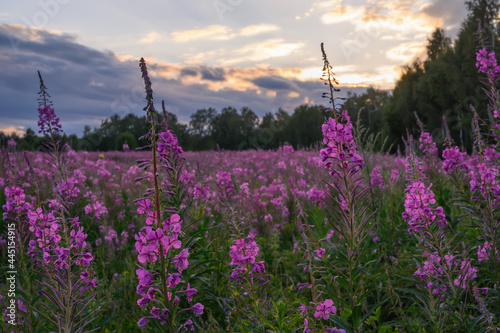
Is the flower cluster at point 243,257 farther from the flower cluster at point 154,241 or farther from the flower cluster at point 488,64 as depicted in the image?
the flower cluster at point 488,64

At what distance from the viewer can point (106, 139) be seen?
4212cm

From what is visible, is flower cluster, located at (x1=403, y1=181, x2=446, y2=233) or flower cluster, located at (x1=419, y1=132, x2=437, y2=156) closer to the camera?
flower cluster, located at (x1=403, y1=181, x2=446, y2=233)

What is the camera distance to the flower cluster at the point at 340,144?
91.1 inches

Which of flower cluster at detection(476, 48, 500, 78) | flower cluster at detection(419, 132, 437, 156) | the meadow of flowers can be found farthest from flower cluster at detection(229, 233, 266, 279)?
flower cluster at detection(476, 48, 500, 78)

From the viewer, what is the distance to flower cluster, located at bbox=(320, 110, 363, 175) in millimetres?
2314

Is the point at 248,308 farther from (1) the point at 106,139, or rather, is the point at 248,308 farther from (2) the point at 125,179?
(1) the point at 106,139

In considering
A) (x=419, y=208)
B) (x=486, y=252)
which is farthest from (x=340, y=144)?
(x=486, y=252)

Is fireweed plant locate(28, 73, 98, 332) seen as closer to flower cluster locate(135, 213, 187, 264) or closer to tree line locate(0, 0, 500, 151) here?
flower cluster locate(135, 213, 187, 264)

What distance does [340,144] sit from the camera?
2.37 meters

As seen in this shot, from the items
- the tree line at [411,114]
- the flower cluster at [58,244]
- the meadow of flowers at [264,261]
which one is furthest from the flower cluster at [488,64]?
the tree line at [411,114]

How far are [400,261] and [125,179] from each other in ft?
25.5

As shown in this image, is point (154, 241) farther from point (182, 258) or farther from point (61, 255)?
point (61, 255)

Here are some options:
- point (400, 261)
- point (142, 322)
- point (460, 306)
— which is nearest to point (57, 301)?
point (142, 322)

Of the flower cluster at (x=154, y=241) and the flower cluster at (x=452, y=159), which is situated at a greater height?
the flower cluster at (x=452, y=159)
